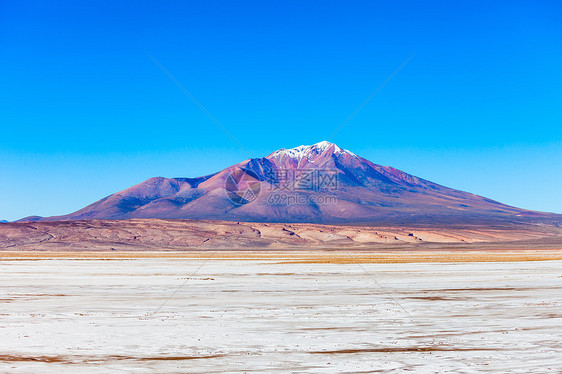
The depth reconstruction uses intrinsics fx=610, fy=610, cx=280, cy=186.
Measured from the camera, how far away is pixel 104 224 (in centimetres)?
13550

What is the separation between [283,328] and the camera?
15375mm

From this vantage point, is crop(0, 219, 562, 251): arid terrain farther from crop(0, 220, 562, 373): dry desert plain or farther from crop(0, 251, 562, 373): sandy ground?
crop(0, 251, 562, 373): sandy ground

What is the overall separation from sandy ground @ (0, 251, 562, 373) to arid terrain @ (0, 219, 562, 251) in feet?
268

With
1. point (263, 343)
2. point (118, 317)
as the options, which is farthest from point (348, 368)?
point (118, 317)

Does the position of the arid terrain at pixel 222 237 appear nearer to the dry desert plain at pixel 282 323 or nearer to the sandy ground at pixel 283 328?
the dry desert plain at pixel 282 323

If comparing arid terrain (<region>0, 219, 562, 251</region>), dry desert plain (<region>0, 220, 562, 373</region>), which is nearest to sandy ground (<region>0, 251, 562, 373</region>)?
dry desert plain (<region>0, 220, 562, 373</region>)

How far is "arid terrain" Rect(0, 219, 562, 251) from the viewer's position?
11156cm

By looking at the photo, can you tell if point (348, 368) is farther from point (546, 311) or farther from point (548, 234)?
point (548, 234)

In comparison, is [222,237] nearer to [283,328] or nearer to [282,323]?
[282,323]

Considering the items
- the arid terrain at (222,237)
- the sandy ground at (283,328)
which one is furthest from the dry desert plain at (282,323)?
the arid terrain at (222,237)

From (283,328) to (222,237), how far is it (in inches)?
4370

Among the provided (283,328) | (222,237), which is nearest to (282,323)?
(283,328)

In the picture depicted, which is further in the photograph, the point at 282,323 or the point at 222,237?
the point at 222,237

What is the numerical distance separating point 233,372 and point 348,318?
6.88 metres
